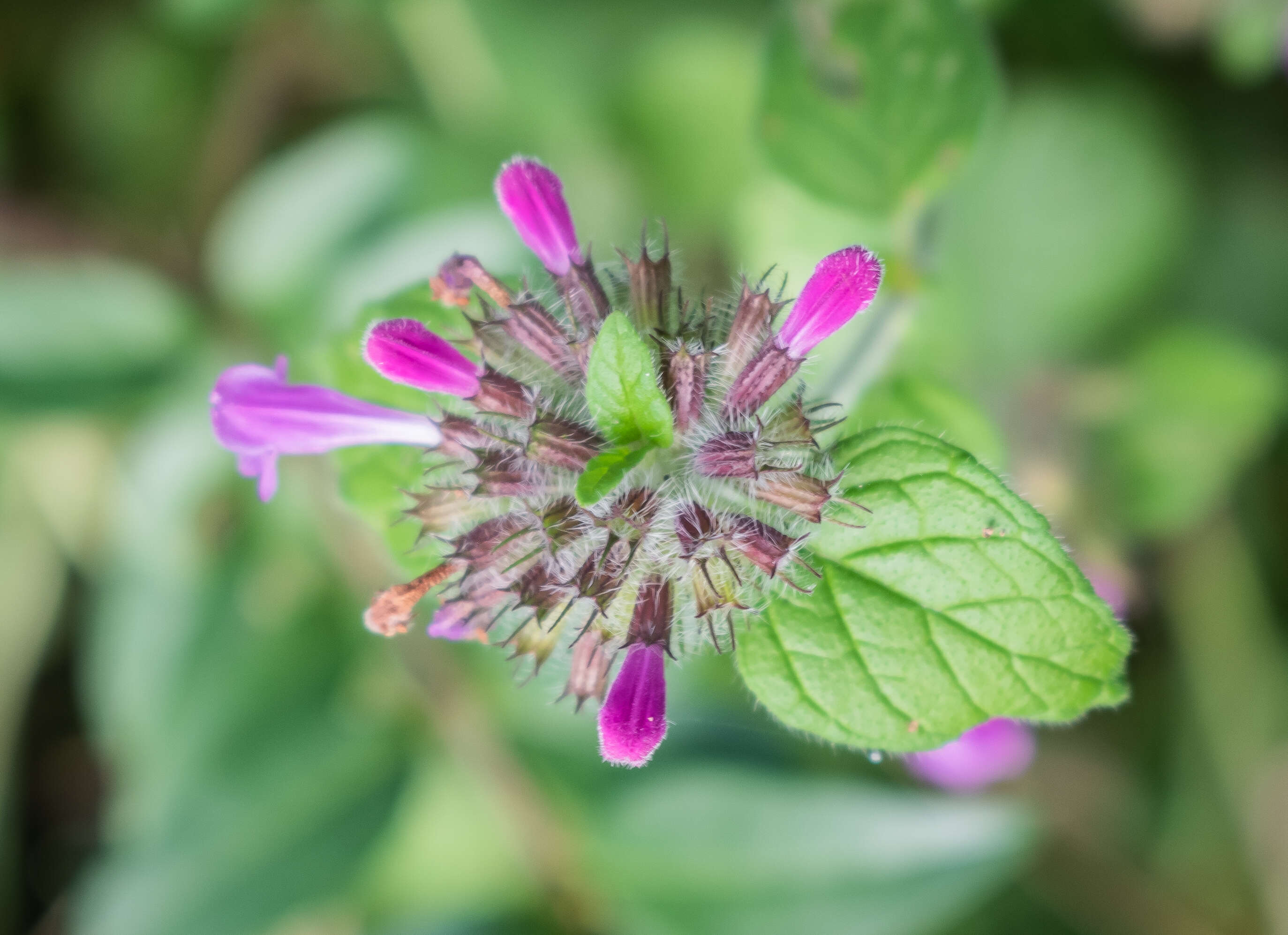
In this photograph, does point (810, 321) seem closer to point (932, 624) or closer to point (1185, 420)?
point (932, 624)

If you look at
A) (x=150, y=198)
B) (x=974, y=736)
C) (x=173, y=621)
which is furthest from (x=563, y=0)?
(x=974, y=736)

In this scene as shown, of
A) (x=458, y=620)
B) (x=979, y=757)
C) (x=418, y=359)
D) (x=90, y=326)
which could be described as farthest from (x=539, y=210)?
(x=90, y=326)

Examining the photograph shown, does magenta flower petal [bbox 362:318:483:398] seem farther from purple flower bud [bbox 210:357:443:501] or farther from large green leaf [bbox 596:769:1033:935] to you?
large green leaf [bbox 596:769:1033:935]

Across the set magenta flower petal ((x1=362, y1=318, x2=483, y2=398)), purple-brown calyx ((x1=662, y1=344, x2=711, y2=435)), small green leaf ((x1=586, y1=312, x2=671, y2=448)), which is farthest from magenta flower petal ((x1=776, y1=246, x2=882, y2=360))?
magenta flower petal ((x1=362, y1=318, x2=483, y2=398))

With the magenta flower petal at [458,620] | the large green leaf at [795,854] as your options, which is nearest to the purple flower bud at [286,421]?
the magenta flower petal at [458,620]

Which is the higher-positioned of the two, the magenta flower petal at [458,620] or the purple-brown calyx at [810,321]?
the purple-brown calyx at [810,321]

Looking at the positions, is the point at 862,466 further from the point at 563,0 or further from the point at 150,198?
the point at 150,198

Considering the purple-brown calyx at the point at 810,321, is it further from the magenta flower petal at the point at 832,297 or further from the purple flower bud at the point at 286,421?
the purple flower bud at the point at 286,421
